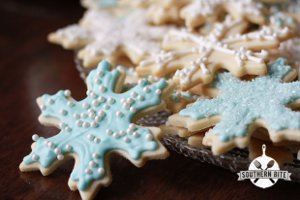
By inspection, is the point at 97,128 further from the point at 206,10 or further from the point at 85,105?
the point at 206,10

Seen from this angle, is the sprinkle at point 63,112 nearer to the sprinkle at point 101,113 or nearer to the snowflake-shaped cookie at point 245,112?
the sprinkle at point 101,113

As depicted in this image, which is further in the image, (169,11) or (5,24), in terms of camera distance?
(5,24)

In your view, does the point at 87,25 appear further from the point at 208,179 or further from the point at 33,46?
the point at 208,179

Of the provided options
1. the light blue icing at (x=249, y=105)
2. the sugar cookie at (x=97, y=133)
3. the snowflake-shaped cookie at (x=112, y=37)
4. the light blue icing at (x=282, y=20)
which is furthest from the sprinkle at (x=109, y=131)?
the light blue icing at (x=282, y=20)

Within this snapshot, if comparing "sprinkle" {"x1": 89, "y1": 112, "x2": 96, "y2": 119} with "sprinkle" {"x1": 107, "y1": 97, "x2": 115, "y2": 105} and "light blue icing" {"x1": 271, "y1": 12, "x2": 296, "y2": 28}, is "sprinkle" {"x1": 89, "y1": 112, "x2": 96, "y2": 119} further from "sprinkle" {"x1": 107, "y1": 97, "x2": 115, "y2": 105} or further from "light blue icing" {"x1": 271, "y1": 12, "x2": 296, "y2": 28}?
"light blue icing" {"x1": 271, "y1": 12, "x2": 296, "y2": 28}

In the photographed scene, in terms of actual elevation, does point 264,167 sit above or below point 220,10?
below

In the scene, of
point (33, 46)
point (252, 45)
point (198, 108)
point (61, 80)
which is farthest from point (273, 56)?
point (33, 46)

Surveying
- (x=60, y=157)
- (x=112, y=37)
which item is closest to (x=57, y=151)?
(x=60, y=157)
